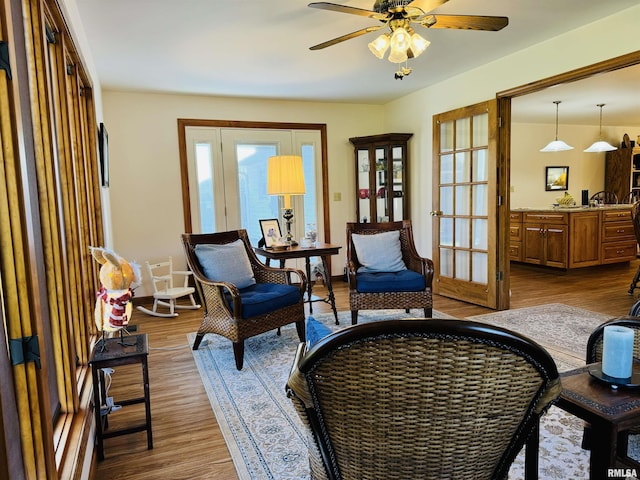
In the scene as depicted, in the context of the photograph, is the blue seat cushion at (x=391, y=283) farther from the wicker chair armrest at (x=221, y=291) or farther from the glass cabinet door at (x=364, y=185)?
the glass cabinet door at (x=364, y=185)

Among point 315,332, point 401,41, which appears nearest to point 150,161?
point 401,41

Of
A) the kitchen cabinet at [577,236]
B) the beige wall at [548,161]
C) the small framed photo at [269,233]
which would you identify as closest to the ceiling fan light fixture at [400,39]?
the small framed photo at [269,233]

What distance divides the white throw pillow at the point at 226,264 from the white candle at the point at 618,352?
98.5 inches

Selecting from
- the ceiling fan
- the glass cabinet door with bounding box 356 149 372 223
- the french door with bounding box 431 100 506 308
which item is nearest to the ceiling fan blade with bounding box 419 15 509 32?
the ceiling fan

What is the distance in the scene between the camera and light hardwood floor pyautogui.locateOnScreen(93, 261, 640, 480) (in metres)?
1.87

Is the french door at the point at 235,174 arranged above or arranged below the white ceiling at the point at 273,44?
below

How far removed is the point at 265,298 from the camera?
3.05 metres

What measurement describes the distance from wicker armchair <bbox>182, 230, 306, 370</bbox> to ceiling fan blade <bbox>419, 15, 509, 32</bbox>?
2.00m

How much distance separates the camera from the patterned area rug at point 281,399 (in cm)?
185

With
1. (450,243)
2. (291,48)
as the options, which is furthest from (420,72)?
(450,243)

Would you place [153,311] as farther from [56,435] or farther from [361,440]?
[361,440]

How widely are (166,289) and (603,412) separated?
4.06 meters

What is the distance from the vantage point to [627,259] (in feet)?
20.6

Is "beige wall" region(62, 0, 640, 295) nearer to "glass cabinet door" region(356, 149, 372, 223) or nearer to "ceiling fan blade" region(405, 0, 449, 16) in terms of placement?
"glass cabinet door" region(356, 149, 372, 223)
